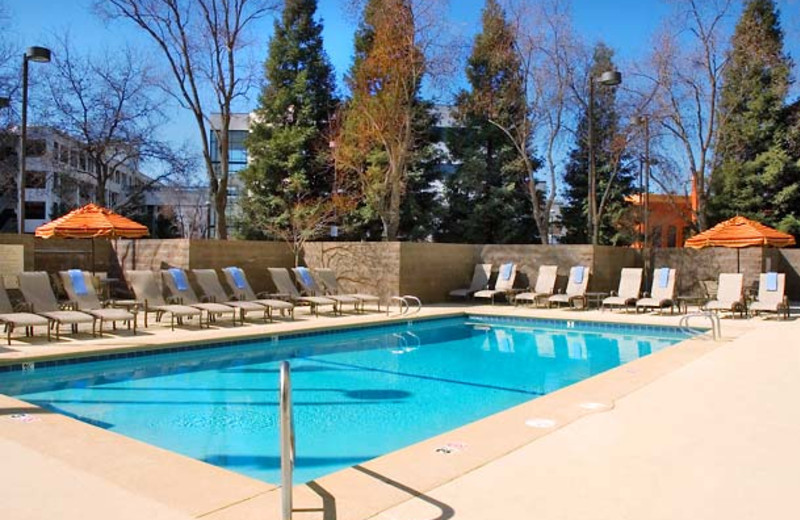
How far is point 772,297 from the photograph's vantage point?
1321 centimetres

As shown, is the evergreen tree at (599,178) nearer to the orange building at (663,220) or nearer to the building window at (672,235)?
the orange building at (663,220)

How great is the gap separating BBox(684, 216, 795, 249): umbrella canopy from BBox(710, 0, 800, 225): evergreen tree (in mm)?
8213

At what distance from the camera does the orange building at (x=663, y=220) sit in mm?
24531

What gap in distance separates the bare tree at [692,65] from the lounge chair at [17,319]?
61.2 ft

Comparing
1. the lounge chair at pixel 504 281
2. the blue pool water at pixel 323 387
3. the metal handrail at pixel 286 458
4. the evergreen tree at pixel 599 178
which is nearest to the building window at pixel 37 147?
the lounge chair at pixel 504 281

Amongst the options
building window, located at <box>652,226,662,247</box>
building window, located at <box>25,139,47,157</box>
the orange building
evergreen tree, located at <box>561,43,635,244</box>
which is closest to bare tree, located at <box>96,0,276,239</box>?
building window, located at <box>25,139,47,157</box>

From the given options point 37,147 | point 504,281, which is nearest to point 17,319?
point 504,281

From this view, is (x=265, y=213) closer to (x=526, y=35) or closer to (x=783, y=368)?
(x=526, y=35)

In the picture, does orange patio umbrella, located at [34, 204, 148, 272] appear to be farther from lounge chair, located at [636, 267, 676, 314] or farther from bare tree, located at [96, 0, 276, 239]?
lounge chair, located at [636, 267, 676, 314]

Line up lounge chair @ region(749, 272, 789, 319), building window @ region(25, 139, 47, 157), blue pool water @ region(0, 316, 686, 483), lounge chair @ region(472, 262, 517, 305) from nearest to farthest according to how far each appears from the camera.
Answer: blue pool water @ region(0, 316, 686, 483) < lounge chair @ region(749, 272, 789, 319) < lounge chair @ region(472, 262, 517, 305) < building window @ region(25, 139, 47, 157)

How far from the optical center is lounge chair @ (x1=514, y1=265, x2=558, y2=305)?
15205 millimetres

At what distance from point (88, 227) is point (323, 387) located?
8.14m

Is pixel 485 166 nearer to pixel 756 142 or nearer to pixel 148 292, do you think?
pixel 756 142

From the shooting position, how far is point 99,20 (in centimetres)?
1767
